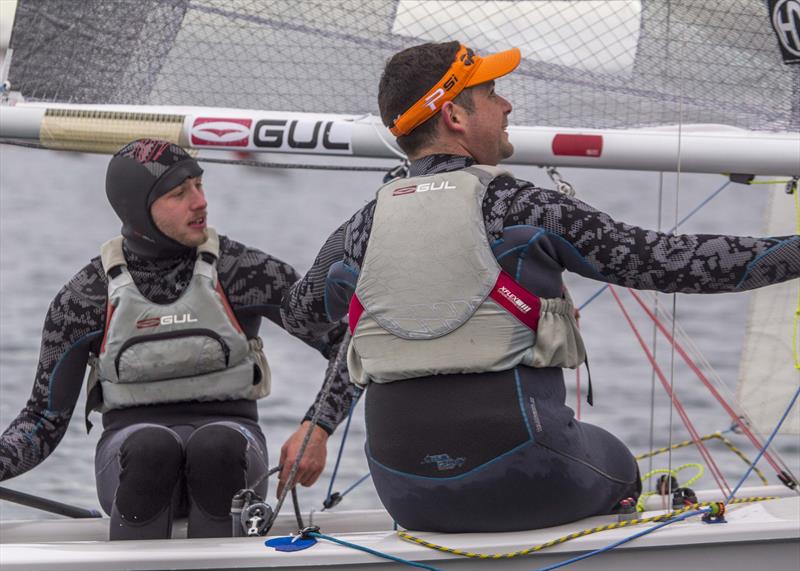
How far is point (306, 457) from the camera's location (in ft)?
8.48

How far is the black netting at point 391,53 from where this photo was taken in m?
2.96

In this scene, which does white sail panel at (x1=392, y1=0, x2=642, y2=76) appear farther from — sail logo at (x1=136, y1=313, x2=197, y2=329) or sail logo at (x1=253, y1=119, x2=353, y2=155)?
sail logo at (x1=136, y1=313, x2=197, y2=329)

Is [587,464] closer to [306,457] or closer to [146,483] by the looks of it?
[306,457]

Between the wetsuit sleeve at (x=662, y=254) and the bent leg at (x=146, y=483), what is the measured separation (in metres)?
0.78

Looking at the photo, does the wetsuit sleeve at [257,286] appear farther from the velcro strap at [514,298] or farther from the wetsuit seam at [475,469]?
the velcro strap at [514,298]

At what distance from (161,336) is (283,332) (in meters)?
6.63

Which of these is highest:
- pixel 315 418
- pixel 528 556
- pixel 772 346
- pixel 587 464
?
pixel 772 346

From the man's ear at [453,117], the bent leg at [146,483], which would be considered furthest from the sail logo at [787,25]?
the bent leg at [146,483]

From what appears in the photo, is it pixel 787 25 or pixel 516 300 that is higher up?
pixel 787 25

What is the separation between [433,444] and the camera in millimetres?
2189

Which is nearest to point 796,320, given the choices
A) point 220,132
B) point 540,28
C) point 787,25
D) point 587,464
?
point 787,25

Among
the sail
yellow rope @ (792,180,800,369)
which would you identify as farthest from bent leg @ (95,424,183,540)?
the sail

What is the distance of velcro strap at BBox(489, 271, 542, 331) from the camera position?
214cm

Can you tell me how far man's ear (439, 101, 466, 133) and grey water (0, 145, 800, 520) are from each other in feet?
1.17
